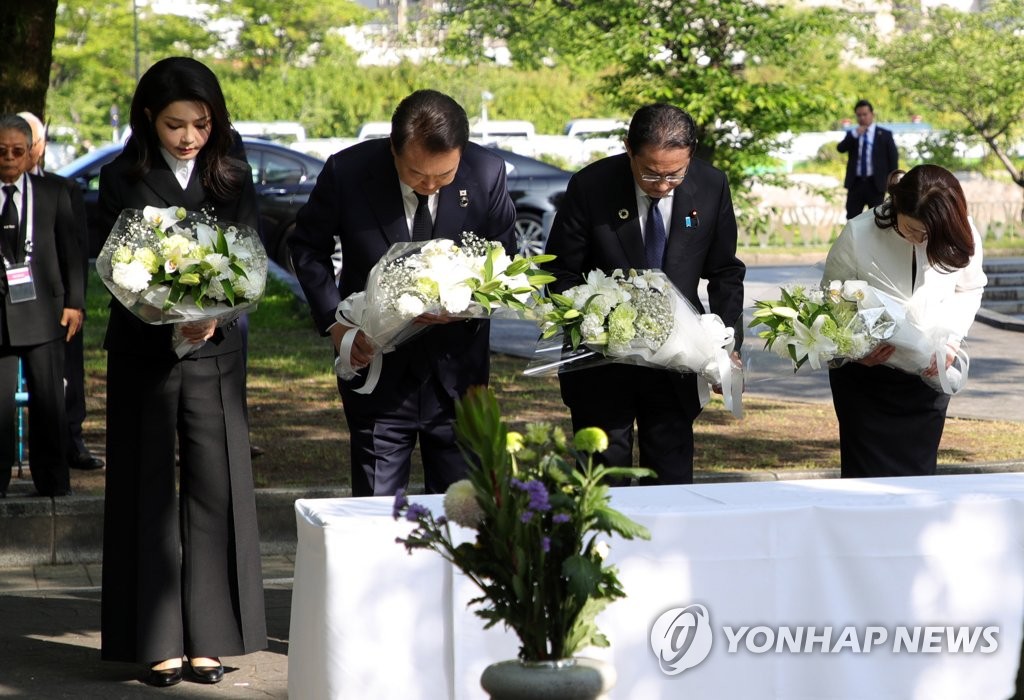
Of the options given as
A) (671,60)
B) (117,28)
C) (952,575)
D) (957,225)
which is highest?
(117,28)

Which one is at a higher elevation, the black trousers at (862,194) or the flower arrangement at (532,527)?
the black trousers at (862,194)

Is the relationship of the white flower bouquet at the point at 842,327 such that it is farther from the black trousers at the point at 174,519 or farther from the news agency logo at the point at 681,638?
the black trousers at the point at 174,519

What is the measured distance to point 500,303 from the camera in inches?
178

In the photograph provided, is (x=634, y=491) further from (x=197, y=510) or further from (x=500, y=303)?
(x=197, y=510)

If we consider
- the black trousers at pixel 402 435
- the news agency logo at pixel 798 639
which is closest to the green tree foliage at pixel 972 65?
the black trousers at pixel 402 435

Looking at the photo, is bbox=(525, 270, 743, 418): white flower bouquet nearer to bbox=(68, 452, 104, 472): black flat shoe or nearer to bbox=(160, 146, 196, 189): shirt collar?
bbox=(160, 146, 196, 189): shirt collar

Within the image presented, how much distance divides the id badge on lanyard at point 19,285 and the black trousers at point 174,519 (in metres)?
2.47

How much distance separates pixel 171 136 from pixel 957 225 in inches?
106

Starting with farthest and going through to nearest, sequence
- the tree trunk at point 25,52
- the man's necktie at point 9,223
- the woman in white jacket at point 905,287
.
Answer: the tree trunk at point 25,52
the man's necktie at point 9,223
the woman in white jacket at point 905,287

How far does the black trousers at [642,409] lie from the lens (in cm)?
514

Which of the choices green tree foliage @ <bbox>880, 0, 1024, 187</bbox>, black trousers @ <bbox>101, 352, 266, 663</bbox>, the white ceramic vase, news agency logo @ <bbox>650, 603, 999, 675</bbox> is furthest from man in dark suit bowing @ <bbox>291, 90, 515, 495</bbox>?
green tree foliage @ <bbox>880, 0, 1024, 187</bbox>

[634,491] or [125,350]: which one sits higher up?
[125,350]

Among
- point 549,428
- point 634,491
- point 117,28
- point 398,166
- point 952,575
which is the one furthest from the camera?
point 117,28

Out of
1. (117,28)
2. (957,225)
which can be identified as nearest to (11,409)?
(957,225)
